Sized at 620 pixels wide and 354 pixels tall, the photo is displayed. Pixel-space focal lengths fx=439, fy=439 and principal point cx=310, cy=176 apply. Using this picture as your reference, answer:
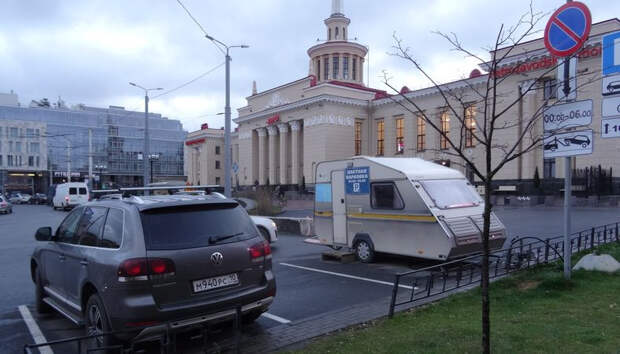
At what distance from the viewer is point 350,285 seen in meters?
8.49

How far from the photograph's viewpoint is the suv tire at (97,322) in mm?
4609

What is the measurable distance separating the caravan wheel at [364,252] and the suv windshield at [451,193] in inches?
83.9

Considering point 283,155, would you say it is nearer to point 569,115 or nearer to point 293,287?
point 293,287

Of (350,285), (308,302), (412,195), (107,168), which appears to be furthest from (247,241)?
(107,168)

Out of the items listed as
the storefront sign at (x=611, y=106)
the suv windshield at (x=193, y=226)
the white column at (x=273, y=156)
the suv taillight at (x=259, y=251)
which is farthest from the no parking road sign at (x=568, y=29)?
the white column at (x=273, y=156)

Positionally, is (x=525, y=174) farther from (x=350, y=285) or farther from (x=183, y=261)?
(x=183, y=261)

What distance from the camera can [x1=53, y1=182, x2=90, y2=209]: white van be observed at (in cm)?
3731

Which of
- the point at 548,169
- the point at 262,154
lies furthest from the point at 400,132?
the point at 262,154

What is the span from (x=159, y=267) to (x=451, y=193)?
24.7 feet

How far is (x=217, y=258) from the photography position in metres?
4.94

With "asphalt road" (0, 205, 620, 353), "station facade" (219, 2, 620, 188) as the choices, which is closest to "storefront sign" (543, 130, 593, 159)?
"asphalt road" (0, 205, 620, 353)

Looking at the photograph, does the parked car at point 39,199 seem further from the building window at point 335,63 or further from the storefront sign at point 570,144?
the storefront sign at point 570,144

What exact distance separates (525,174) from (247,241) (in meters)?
36.8

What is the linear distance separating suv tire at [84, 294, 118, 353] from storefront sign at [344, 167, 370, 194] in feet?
24.1
